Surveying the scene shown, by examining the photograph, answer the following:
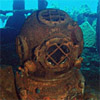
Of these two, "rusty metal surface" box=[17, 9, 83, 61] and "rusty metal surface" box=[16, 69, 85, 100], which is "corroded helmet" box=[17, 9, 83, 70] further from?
"rusty metal surface" box=[16, 69, 85, 100]

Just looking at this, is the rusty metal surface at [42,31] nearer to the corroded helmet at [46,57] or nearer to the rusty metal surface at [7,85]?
the corroded helmet at [46,57]

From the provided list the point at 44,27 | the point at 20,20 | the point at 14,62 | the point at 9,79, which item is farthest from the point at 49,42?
the point at 20,20

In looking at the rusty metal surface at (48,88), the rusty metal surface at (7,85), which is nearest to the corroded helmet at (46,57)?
Result: the rusty metal surface at (48,88)

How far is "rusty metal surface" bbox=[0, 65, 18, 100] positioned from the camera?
372 cm

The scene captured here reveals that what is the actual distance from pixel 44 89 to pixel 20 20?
50.3ft

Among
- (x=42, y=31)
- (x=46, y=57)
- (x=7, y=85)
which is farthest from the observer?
(x=7, y=85)

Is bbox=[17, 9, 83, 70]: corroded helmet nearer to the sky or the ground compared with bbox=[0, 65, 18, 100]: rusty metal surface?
nearer to the sky

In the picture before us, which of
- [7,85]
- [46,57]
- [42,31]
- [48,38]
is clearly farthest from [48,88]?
[42,31]

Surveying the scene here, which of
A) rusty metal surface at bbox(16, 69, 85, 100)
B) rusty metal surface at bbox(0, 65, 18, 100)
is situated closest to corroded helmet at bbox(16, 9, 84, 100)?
rusty metal surface at bbox(16, 69, 85, 100)

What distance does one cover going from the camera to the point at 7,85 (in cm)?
394

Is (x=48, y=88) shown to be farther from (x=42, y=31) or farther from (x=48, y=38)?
(x=42, y=31)

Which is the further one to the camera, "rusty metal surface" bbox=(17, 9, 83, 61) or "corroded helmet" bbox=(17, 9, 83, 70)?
"rusty metal surface" bbox=(17, 9, 83, 61)

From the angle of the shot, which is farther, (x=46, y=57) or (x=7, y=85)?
(x=7, y=85)

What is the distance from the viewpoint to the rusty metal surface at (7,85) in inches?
147
